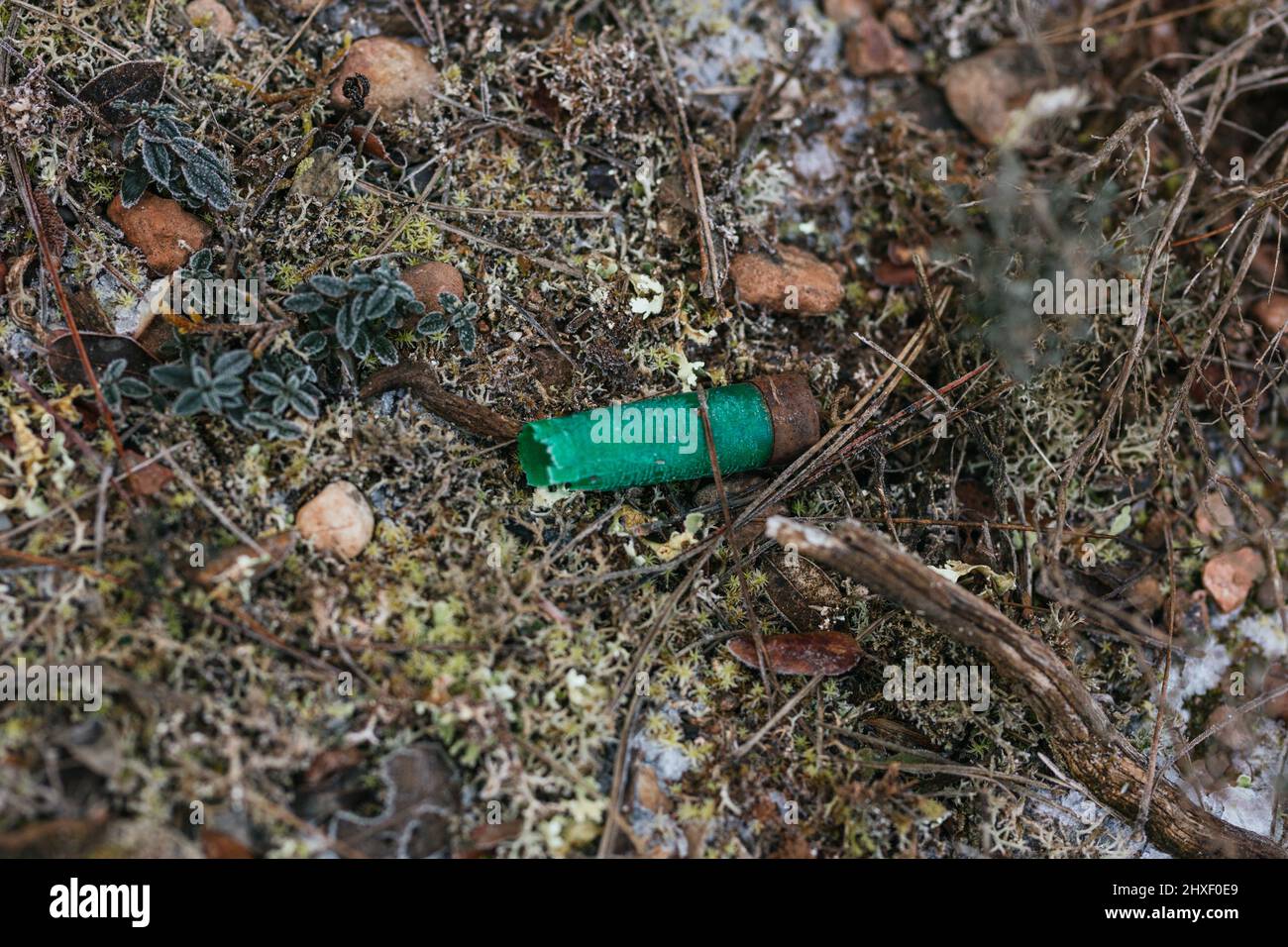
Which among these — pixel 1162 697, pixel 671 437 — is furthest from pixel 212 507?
pixel 1162 697

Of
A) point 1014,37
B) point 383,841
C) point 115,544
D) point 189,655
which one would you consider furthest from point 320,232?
point 1014,37

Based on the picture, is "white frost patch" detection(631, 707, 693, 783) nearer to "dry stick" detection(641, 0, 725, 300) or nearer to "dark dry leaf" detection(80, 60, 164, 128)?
"dry stick" detection(641, 0, 725, 300)

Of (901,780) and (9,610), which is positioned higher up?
(9,610)

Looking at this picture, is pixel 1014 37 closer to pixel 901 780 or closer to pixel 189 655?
pixel 901 780

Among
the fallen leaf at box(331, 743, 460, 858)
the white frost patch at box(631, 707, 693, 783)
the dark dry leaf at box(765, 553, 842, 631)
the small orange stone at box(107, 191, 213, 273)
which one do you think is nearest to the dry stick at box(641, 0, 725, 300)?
the dark dry leaf at box(765, 553, 842, 631)

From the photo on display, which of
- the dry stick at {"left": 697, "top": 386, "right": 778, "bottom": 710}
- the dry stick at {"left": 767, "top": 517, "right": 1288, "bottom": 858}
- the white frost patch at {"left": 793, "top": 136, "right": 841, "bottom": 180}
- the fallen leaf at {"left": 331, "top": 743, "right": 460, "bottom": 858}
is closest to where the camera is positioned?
the fallen leaf at {"left": 331, "top": 743, "right": 460, "bottom": 858}
